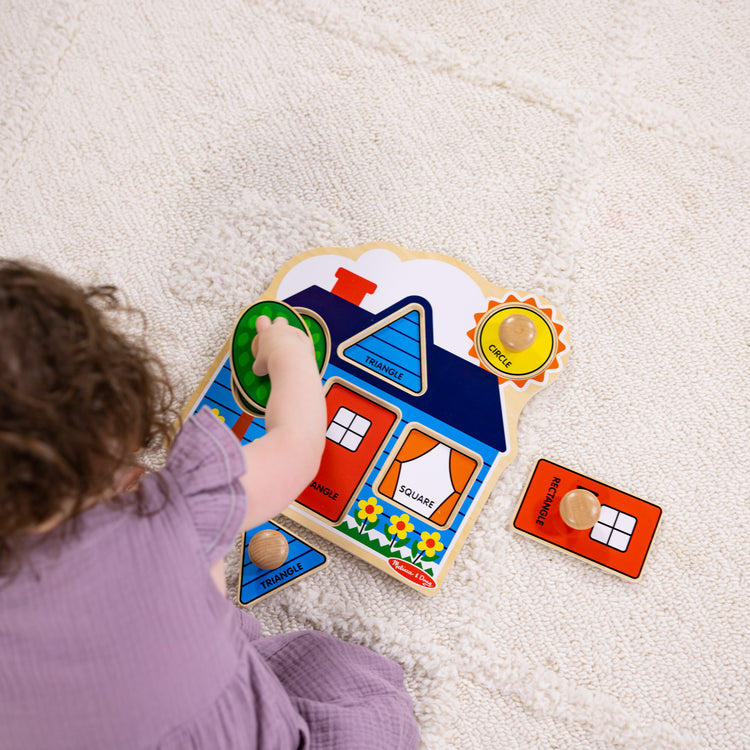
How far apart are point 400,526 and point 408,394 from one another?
14 cm

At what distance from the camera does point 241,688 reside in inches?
17.5

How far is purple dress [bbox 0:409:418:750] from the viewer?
381 millimetres

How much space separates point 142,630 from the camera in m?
0.39

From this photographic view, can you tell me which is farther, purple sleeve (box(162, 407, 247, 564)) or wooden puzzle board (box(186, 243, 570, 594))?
wooden puzzle board (box(186, 243, 570, 594))

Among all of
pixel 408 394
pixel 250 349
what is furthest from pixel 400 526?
pixel 250 349

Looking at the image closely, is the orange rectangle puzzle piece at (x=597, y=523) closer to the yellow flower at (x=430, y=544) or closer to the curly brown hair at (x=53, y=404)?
Result: the yellow flower at (x=430, y=544)

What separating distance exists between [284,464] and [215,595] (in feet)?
0.39

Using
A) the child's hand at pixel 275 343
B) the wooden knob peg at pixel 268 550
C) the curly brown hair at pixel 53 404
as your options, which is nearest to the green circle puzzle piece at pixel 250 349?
the child's hand at pixel 275 343

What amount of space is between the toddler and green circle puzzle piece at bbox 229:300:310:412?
0.17 meters

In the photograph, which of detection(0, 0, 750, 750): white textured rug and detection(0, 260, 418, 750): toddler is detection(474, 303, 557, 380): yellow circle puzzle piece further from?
detection(0, 260, 418, 750): toddler

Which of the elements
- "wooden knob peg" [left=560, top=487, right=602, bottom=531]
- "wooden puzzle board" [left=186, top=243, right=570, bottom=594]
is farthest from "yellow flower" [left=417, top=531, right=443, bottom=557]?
"wooden knob peg" [left=560, top=487, right=602, bottom=531]

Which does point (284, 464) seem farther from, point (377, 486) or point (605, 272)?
point (605, 272)

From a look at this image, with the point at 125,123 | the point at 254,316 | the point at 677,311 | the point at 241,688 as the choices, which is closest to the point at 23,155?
the point at 125,123

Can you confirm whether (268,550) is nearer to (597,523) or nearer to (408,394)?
(408,394)
